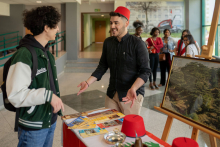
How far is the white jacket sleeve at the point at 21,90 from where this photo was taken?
3.61ft

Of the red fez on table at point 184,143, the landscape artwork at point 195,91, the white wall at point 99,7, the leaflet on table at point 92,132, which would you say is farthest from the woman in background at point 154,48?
the white wall at point 99,7

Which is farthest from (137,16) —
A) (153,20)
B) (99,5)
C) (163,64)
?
(163,64)

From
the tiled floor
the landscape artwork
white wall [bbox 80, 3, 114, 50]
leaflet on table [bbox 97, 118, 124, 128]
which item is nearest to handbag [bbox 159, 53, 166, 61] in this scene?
the tiled floor

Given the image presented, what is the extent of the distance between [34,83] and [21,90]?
0.48 ft

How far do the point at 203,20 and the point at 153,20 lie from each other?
2149 mm

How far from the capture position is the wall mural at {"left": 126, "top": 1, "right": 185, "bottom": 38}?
8.49 meters

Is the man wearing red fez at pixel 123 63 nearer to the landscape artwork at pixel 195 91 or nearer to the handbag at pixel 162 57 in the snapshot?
the landscape artwork at pixel 195 91

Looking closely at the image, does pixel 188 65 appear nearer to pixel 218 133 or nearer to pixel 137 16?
pixel 218 133

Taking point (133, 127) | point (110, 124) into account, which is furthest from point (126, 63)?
point (133, 127)

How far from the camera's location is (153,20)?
8609 mm

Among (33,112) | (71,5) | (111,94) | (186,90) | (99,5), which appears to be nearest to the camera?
(33,112)

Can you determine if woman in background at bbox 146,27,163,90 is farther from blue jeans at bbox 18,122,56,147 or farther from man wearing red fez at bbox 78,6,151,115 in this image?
blue jeans at bbox 18,122,56,147

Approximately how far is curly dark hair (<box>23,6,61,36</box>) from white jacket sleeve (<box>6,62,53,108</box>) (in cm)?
30

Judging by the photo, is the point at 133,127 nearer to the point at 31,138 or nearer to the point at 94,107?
the point at 31,138
